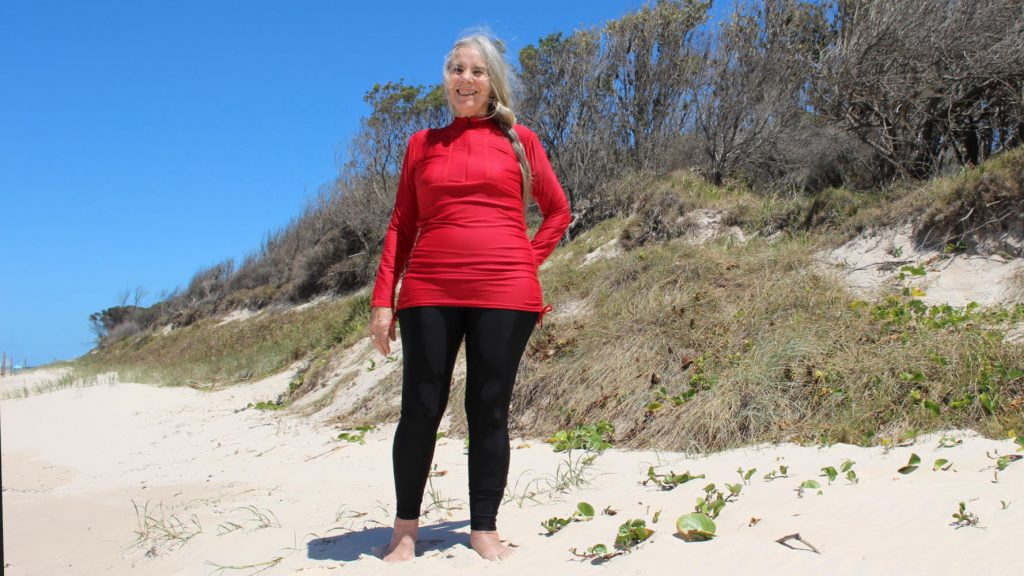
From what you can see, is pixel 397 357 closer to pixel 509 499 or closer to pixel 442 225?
pixel 509 499

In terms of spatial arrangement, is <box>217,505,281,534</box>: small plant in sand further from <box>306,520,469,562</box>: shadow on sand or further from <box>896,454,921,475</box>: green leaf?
<box>896,454,921,475</box>: green leaf

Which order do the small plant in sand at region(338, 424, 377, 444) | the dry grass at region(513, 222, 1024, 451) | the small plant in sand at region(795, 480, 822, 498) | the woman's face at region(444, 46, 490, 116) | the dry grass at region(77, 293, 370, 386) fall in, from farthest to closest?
the dry grass at region(77, 293, 370, 386) < the small plant in sand at region(338, 424, 377, 444) < the dry grass at region(513, 222, 1024, 451) < the small plant in sand at region(795, 480, 822, 498) < the woman's face at region(444, 46, 490, 116)

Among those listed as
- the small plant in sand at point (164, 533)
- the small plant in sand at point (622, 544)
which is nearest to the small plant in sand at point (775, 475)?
the small plant in sand at point (622, 544)

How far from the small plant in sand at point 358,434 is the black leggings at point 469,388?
340 cm

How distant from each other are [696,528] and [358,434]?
4243 mm

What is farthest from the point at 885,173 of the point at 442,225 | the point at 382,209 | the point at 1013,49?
the point at 382,209

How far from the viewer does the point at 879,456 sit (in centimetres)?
361

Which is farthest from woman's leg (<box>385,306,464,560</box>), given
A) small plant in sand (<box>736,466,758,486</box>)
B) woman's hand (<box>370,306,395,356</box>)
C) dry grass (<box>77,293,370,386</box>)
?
dry grass (<box>77,293,370,386</box>)

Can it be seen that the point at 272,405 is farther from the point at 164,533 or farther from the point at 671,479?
the point at 671,479

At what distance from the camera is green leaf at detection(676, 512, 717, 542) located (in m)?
2.60

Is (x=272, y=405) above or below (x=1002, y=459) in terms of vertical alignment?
below

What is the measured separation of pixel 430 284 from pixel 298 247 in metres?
22.8

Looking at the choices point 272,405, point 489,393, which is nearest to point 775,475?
point 489,393

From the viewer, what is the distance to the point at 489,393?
262 cm
